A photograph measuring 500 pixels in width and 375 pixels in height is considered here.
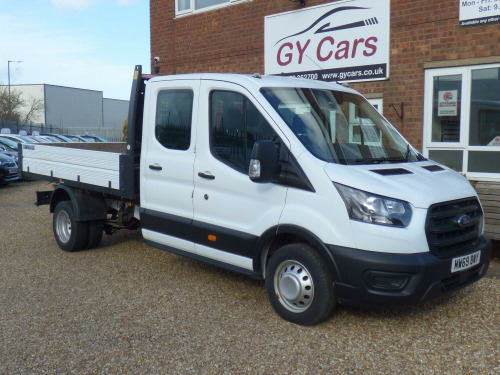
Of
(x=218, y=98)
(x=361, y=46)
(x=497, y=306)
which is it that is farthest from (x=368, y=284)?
(x=361, y=46)

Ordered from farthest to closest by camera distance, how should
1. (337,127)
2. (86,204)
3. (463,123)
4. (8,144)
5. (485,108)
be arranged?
(8,144)
(463,123)
(485,108)
(86,204)
(337,127)

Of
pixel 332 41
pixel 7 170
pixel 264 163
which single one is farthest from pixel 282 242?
pixel 7 170

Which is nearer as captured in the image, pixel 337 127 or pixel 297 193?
pixel 297 193

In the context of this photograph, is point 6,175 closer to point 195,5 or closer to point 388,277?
point 195,5

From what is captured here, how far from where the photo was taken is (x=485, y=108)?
8.97 meters

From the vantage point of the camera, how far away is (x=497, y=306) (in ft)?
17.6

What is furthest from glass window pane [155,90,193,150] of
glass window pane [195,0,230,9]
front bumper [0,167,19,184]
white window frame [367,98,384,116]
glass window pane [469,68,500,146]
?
front bumper [0,167,19,184]

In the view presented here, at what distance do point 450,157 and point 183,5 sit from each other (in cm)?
761

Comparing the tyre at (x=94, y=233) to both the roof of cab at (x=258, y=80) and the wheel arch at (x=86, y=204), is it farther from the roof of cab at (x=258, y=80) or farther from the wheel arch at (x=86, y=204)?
the roof of cab at (x=258, y=80)

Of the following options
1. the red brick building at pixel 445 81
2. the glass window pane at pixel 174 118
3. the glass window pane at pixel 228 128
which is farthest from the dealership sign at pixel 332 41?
the glass window pane at pixel 228 128

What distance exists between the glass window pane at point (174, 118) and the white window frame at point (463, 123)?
5.19 m

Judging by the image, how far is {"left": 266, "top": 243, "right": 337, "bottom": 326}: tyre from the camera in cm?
464

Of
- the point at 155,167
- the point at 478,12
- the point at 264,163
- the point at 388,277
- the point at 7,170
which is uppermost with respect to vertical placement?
the point at 478,12

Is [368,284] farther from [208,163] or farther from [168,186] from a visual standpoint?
[168,186]
